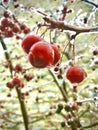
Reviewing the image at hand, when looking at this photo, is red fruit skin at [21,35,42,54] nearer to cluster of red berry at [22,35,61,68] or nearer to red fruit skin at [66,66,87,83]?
cluster of red berry at [22,35,61,68]

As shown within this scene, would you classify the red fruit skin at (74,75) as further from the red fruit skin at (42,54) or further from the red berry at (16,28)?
the red berry at (16,28)

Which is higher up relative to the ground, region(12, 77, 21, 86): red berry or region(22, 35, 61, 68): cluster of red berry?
region(22, 35, 61, 68): cluster of red berry

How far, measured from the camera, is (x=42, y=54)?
83 centimetres

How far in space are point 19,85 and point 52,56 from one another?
5.89ft

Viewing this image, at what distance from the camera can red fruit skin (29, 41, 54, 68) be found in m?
0.83

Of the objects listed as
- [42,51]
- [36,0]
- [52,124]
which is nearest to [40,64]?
[42,51]

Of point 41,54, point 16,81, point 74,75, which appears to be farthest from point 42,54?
point 16,81

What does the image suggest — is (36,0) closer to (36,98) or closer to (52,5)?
(52,5)

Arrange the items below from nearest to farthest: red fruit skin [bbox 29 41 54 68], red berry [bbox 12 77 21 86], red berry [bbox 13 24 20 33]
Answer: red fruit skin [bbox 29 41 54 68] → red berry [bbox 13 24 20 33] → red berry [bbox 12 77 21 86]

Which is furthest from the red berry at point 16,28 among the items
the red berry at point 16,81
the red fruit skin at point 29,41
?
the red fruit skin at point 29,41

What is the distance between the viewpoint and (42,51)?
0.83 metres

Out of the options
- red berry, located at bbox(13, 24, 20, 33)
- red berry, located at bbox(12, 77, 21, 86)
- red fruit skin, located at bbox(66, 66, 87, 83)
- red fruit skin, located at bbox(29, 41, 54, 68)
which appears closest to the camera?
red fruit skin, located at bbox(29, 41, 54, 68)

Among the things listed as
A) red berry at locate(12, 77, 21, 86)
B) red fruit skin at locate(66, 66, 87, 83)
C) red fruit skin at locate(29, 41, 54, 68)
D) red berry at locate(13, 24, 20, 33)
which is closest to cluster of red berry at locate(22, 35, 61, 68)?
red fruit skin at locate(29, 41, 54, 68)

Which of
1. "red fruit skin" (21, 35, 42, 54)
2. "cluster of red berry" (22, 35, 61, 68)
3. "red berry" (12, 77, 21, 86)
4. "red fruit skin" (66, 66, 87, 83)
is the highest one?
"red fruit skin" (21, 35, 42, 54)
